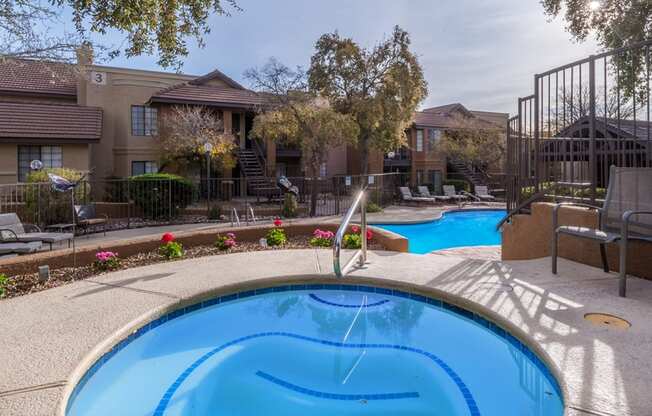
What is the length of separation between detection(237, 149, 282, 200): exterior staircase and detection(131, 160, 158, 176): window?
4.02m

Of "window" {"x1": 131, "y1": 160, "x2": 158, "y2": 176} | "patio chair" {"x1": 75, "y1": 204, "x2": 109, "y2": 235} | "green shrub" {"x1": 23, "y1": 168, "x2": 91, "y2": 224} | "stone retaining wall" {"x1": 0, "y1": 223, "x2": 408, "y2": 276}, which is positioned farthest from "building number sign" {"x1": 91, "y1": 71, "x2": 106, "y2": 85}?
"stone retaining wall" {"x1": 0, "y1": 223, "x2": 408, "y2": 276}

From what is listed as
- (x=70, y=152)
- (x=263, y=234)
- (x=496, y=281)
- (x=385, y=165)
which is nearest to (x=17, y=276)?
(x=263, y=234)

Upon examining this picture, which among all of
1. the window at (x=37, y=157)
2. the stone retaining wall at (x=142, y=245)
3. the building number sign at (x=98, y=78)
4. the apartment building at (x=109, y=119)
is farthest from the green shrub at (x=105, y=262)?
the building number sign at (x=98, y=78)

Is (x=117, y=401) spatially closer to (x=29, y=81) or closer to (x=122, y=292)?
(x=122, y=292)

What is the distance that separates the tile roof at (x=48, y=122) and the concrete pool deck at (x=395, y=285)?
1324 cm

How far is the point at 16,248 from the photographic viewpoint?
6.39 m

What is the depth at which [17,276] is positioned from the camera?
5.23 m

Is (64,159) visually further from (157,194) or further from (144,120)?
(157,194)

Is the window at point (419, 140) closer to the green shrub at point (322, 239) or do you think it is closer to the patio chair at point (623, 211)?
the green shrub at point (322, 239)

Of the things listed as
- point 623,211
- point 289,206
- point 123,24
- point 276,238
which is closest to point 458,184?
point 289,206

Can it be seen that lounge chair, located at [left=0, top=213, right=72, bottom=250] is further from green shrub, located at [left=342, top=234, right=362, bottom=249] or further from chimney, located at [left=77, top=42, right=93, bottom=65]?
green shrub, located at [left=342, top=234, right=362, bottom=249]

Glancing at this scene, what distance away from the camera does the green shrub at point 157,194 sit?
12820 millimetres

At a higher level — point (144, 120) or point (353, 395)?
point (144, 120)

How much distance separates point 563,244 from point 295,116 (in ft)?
36.7
